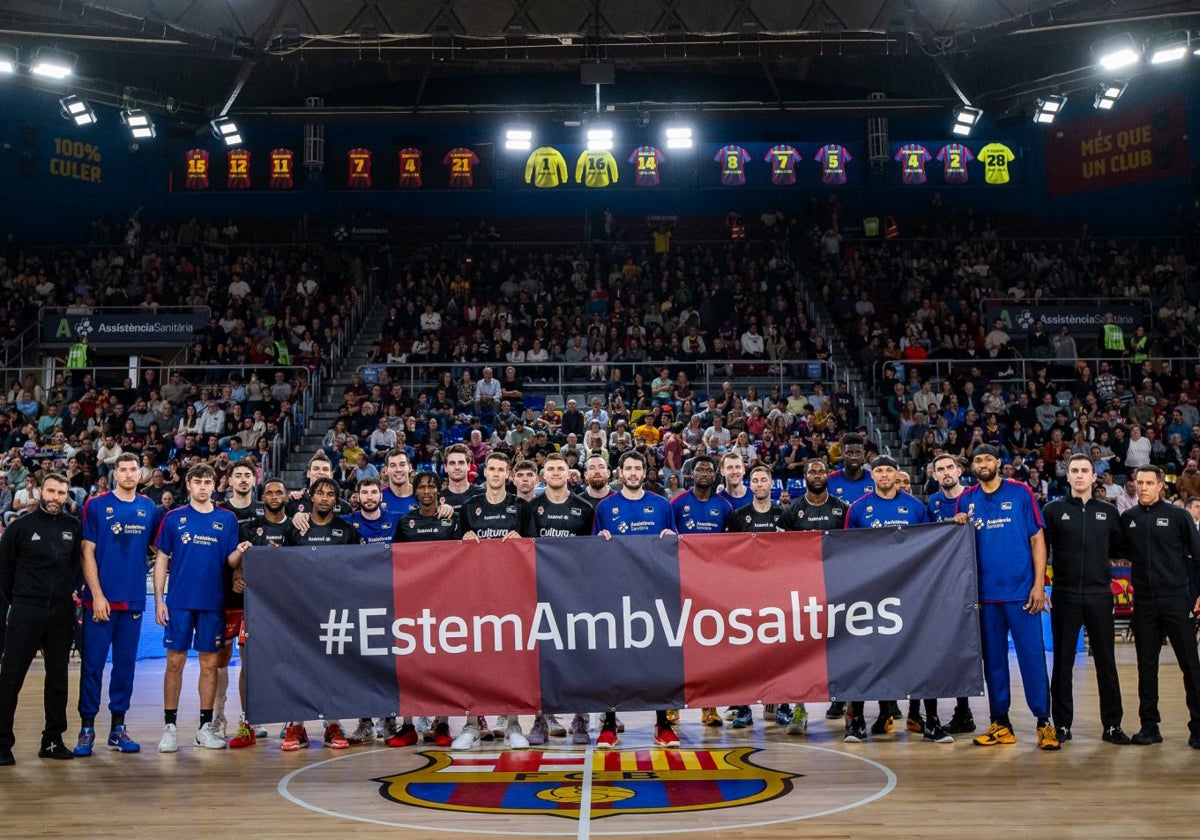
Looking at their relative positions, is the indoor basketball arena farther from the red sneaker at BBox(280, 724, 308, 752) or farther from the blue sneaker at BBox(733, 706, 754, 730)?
the blue sneaker at BBox(733, 706, 754, 730)

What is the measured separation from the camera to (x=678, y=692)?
8828 millimetres

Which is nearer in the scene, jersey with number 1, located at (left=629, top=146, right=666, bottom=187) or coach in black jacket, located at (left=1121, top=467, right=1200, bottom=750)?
coach in black jacket, located at (left=1121, top=467, right=1200, bottom=750)

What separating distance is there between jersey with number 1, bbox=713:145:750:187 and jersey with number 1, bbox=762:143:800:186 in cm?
90

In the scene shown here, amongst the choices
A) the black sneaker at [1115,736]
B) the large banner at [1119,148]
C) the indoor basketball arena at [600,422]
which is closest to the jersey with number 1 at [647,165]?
the indoor basketball arena at [600,422]

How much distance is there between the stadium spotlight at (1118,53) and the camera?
20.8 meters

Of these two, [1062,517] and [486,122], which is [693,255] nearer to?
[486,122]

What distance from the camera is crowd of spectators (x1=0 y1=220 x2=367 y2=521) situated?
2095cm

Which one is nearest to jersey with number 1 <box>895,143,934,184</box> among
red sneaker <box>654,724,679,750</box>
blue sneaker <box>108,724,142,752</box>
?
red sneaker <box>654,724,679,750</box>

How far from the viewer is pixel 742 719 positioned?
390 inches

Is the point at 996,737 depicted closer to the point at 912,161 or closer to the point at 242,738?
the point at 242,738

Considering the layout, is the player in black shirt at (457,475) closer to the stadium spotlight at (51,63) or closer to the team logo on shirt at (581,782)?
the team logo on shirt at (581,782)

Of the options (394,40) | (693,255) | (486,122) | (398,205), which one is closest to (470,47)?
(394,40)

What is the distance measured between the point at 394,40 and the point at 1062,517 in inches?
642

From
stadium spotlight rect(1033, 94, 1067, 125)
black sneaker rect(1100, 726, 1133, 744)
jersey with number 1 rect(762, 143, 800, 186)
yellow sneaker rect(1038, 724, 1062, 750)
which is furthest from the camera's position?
jersey with number 1 rect(762, 143, 800, 186)
